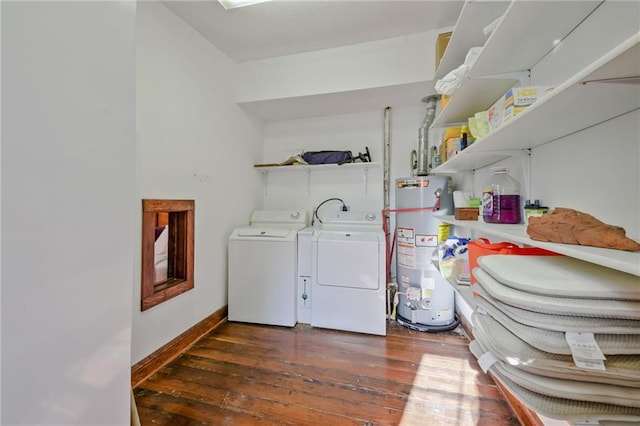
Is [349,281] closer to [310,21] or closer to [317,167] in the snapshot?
[317,167]

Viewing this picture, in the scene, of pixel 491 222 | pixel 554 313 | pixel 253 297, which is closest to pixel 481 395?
pixel 491 222

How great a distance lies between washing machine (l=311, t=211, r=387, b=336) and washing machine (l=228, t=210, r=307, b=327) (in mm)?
224

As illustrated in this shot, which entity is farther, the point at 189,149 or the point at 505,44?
the point at 189,149

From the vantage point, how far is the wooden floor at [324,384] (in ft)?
4.47

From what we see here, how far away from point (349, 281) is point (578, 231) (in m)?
1.76

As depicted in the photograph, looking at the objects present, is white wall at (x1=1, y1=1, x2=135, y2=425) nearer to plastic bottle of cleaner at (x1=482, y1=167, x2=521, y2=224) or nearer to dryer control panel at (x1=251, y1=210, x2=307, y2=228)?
plastic bottle of cleaner at (x1=482, y1=167, x2=521, y2=224)

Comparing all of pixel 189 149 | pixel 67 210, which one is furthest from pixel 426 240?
pixel 67 210

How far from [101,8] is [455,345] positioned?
2.69 m

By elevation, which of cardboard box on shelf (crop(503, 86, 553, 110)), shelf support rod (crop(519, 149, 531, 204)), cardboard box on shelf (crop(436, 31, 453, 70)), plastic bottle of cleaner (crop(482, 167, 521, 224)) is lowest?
plastic bottle of cleaner (crop(482, 167, 521, 224))

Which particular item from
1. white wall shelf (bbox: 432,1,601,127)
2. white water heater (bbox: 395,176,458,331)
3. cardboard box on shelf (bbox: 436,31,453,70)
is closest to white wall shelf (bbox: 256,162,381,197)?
white water heater (bbox: 395,176,458,331)

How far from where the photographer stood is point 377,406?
4.68 feet

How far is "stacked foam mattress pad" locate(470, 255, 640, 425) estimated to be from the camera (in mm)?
584

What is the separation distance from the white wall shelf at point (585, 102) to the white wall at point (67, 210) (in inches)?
44.5

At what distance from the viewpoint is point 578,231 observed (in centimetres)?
69
